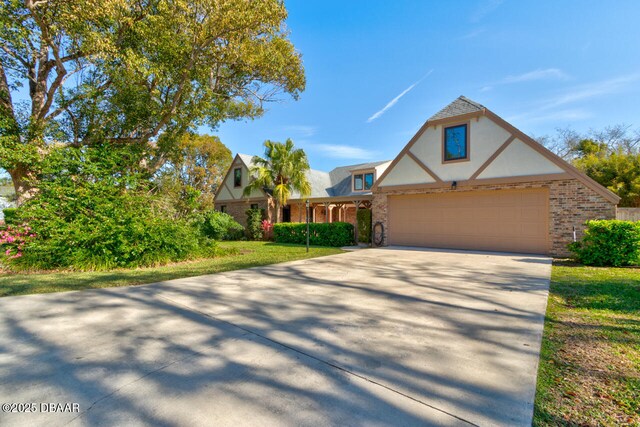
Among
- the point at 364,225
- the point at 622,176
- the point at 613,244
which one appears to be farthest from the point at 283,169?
the point at 622,176

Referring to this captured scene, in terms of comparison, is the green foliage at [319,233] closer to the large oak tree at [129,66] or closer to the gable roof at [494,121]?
the gable roof at [494,121]

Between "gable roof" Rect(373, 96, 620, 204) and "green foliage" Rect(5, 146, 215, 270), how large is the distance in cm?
925

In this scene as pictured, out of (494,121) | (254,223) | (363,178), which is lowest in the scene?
(254,223)

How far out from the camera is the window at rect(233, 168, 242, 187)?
21.5 metres

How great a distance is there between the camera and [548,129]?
26.3 metres

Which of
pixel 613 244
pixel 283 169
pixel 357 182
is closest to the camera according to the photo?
pixel 613 244

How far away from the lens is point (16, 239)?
7.20 m

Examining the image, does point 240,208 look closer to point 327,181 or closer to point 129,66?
point 327,181

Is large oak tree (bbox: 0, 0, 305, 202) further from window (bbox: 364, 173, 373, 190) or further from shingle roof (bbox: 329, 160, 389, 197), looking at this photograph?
shingle roof (bbox: 329, 160, 389, 197)

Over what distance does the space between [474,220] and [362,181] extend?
336 inches

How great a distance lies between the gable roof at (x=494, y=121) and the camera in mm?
9195

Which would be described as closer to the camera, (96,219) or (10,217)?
(96,219)

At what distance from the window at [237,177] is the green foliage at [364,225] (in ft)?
34.3

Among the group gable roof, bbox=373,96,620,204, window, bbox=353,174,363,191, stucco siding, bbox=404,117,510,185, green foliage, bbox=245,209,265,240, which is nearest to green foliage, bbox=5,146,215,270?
gable roof, bbox=373,96,620,204
